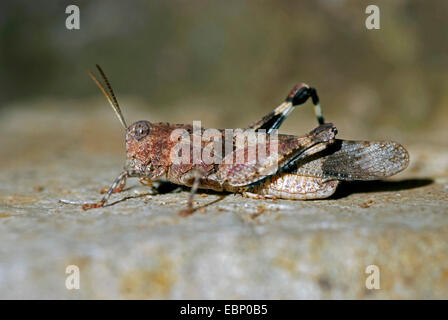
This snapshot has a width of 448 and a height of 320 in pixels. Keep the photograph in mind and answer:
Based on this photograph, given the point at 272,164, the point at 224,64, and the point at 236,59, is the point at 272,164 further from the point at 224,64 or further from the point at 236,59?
the point at 224,64

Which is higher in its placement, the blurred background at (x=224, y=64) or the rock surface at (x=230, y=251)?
the blurred background at (x=224, y=64)

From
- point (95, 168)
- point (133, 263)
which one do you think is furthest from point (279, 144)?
point (95, 168)

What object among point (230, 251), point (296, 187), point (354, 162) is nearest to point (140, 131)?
point (296, 187)

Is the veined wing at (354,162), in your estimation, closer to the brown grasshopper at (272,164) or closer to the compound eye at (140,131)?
the brown grasshopper at (272,164)

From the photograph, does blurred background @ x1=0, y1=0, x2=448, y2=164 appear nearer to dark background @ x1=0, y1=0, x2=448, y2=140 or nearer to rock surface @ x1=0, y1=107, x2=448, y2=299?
dark background @ x1=0, y1=0, x2=448, y2=140

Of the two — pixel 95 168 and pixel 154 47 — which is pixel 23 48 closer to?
pixel 154 47

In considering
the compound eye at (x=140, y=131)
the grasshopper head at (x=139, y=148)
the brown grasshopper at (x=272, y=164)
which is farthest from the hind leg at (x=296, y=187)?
the compound eye at (x=140, y=131)

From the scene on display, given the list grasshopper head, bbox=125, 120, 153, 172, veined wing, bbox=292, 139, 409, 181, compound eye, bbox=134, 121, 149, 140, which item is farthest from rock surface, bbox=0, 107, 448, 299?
compound eye, bbox=134, 121, 149, 140
